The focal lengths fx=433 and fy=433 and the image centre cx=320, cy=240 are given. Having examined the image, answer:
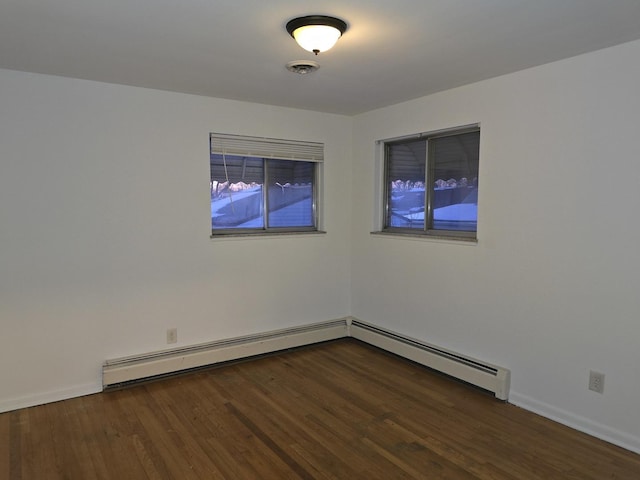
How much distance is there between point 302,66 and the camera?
9.16 ft

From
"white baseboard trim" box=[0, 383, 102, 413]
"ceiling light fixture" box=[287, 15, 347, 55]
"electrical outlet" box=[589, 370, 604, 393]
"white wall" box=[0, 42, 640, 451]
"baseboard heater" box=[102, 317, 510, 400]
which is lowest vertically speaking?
"white baseboard trim" box=[0, 383, 102, 413]

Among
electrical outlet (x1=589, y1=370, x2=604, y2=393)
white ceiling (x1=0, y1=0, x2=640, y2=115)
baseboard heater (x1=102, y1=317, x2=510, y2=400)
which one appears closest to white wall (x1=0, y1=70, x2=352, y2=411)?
baseboard heater (x1=102, y1=317, x2=510, y2=400)

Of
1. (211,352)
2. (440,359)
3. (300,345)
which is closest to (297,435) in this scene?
(211,352)

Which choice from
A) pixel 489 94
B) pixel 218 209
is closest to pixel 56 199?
pixel 218 209

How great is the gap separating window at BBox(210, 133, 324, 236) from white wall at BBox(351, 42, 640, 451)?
4.07 feet

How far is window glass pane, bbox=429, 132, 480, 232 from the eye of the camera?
3.45 meters

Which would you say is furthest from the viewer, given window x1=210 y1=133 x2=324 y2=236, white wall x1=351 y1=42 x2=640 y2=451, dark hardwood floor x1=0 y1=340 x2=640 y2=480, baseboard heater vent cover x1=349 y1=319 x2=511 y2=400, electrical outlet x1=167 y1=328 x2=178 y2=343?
window x1=210 y1=133 x2=324 y2=236

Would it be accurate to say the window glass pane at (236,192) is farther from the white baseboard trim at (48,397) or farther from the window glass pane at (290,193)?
the white baseboard trim at (48,397)

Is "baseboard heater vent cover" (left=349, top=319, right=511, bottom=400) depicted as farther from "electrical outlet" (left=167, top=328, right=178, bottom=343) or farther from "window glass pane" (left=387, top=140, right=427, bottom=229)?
"electrical outlet" (left=167, top=328, right=178, bottom=343)

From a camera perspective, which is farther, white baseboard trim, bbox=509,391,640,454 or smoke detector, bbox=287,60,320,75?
smoke detector, bbox=287,60,320,75

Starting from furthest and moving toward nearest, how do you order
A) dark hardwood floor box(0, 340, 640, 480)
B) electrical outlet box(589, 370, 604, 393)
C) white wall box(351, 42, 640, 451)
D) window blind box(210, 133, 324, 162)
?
Result: window blind box(210, 133, 324, 162) < electrical outlet box(589, 370, 604, 393) < white wall box(351, 42, 640, 451) < dark hardwood floor box(0, 340, 640, 480)

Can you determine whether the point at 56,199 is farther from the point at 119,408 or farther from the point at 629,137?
the point at 629,137

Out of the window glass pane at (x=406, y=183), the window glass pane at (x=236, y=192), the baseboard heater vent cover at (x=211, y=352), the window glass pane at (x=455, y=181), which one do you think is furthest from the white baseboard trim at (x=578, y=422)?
the window glass pane at (x=236, y=192)

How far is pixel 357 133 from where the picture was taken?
4.48 m
